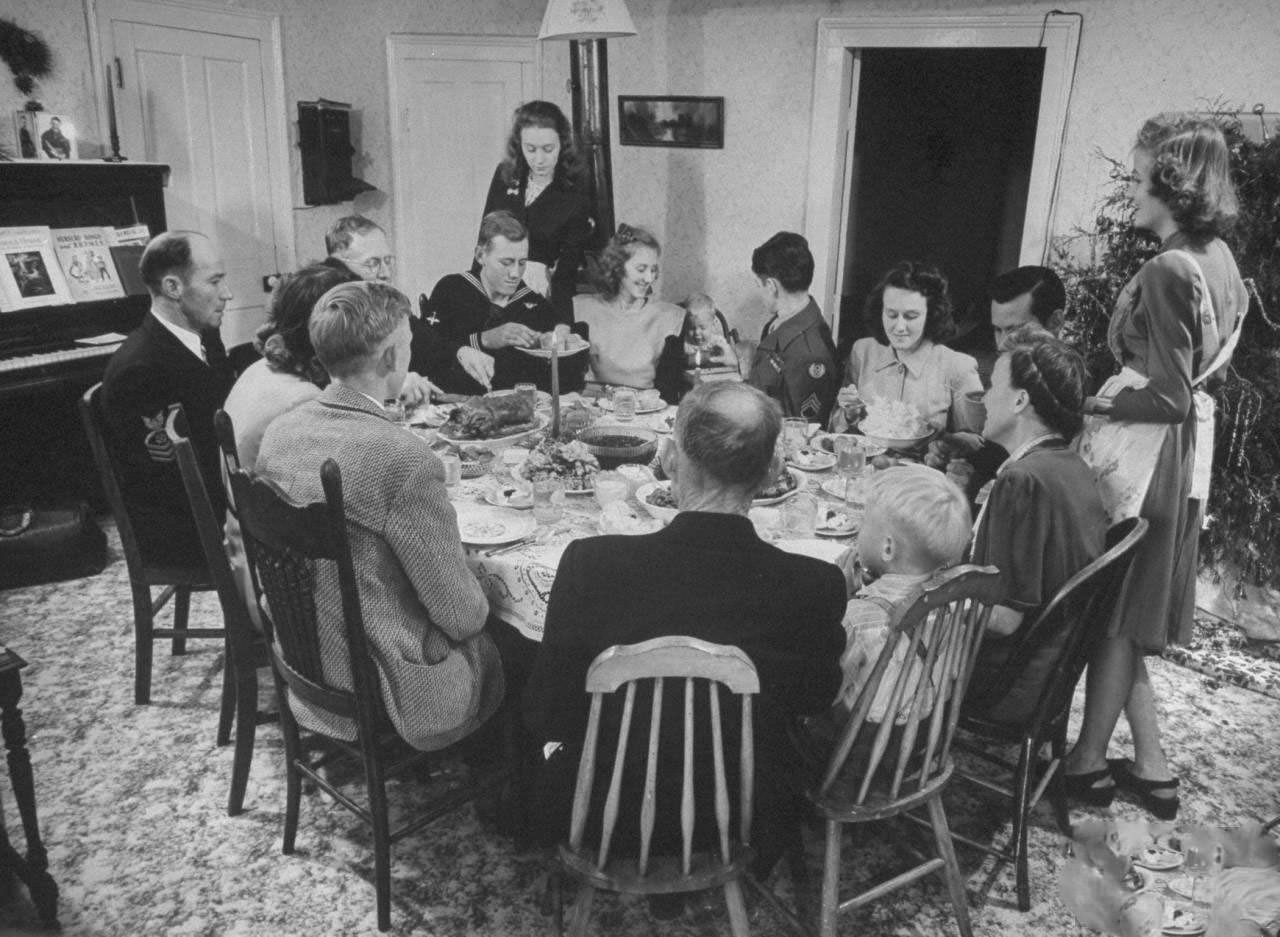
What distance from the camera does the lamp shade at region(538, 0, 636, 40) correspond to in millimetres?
4098

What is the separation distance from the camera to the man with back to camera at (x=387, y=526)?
187 cm

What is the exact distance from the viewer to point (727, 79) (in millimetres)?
5090

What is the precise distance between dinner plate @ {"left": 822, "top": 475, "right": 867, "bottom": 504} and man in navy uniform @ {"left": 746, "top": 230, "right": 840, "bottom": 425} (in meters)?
1.06

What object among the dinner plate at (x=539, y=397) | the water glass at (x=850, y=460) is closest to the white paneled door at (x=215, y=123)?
the dinner plate at (x=539, y=397)

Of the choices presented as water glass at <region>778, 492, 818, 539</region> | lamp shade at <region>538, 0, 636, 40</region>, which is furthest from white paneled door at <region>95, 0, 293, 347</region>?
water glass at <region>778, 492, 818, 539</region>

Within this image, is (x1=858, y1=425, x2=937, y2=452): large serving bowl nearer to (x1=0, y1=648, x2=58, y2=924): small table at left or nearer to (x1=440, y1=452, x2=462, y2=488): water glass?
(x1=440, y1=452, x2=462, y2=488): water glass

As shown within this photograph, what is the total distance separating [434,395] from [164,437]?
961mm

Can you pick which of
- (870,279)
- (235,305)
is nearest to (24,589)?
(235,305)

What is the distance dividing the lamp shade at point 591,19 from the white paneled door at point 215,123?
1.90 metres

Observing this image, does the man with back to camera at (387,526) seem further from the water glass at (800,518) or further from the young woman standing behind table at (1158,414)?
the young woman standing behind table at (1158,414)

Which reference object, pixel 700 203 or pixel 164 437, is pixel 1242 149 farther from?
pixel 164 437

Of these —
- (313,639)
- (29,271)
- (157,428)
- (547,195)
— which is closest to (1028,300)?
(547,195)

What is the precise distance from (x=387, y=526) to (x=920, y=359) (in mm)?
2341

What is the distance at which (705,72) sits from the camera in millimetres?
5129
